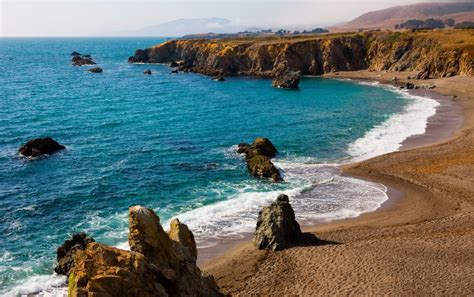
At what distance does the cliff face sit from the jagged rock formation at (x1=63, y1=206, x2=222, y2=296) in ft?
360

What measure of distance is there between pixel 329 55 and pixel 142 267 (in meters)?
125

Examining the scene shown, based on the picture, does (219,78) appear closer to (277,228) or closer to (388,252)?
(277,228)

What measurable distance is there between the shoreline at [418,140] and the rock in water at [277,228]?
2.00m

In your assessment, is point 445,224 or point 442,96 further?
point 442,96

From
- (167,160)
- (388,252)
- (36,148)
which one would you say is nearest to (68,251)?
(388,252)

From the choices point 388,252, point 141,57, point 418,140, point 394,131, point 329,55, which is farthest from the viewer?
point 141,57

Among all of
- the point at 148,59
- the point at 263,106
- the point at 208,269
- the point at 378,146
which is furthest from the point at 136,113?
the point at 148,59

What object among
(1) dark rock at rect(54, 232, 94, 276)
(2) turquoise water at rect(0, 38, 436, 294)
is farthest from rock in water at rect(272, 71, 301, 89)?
(1) dark rock at rect(54, 232, 94, 276)

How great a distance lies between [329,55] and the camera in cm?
13062

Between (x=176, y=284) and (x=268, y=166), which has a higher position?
(x=176, y=284)

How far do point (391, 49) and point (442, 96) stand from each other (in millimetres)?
41274

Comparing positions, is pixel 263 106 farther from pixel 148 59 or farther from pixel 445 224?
pixel 148 59

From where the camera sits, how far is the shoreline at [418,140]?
1161 inches

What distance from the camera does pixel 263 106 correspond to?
279 feet
